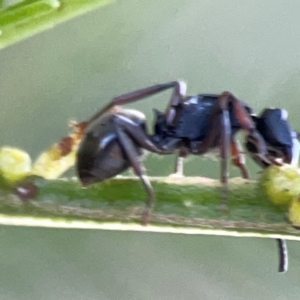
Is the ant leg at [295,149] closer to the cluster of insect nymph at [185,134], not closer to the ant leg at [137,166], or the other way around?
the cluster of insect nymph at [185,134]

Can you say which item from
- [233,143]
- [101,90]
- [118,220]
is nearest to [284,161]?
[233,143]

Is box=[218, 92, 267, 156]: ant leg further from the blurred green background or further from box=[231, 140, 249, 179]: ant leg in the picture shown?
the blurred green background

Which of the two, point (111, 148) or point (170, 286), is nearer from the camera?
point (111, 148)

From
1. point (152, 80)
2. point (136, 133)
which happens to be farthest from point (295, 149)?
point (152, 80)

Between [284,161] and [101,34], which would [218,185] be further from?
[101,34]

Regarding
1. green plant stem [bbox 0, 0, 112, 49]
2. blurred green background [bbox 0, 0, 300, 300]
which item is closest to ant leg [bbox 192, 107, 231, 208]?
green plant stem [bbox 0, 0, 112, 49]
